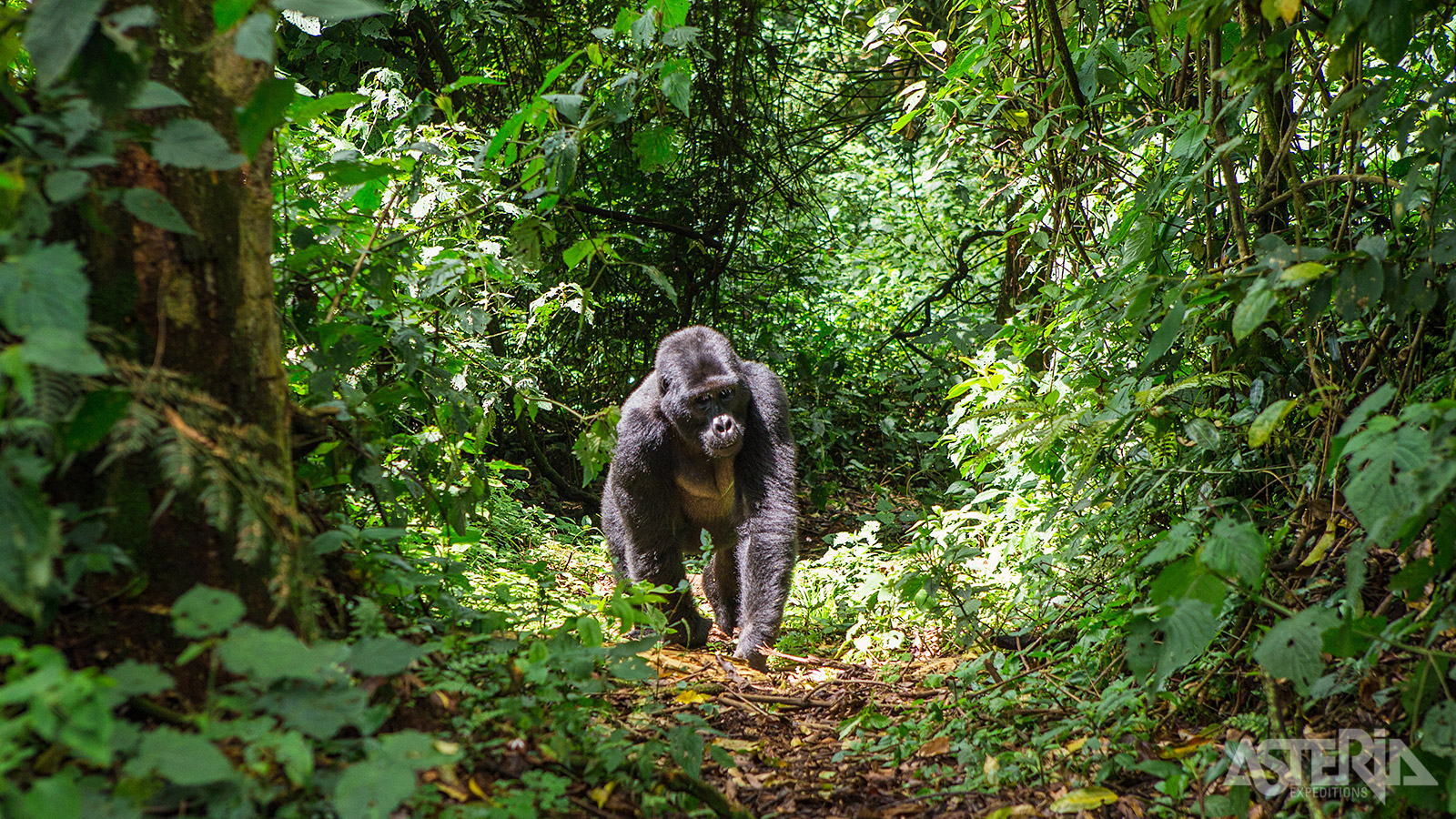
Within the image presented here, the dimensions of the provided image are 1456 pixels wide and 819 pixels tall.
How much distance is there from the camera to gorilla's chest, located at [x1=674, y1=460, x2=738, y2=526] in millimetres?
4738

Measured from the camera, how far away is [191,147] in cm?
136

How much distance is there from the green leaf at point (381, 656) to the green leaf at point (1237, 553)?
1434 mm

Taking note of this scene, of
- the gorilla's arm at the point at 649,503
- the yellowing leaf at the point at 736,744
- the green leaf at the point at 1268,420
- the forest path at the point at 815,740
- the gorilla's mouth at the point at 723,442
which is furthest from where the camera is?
the gorilla's arm at the point at 649,503

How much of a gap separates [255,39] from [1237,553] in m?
1.84

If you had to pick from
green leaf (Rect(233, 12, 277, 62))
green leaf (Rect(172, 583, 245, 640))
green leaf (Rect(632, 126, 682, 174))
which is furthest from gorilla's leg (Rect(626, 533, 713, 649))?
green leaf (Rect(233, 12, 277, 62))

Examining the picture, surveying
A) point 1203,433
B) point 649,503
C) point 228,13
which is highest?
point 228,13

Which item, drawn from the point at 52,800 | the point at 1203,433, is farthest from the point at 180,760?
the point at 1203,433

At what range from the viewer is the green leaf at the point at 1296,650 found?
170 cm

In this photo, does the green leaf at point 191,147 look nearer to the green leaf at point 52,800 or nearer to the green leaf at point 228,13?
the green leaf at point 228,13

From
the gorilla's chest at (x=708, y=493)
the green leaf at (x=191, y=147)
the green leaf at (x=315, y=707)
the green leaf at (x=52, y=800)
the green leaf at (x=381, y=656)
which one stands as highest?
the green leaf at (x=191, y=147)

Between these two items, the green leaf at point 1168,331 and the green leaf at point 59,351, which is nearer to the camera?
the green leaf at point 59,351

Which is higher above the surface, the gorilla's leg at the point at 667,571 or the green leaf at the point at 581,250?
the green leaf at the point at 581,250

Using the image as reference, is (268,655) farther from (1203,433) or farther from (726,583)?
(726,583)

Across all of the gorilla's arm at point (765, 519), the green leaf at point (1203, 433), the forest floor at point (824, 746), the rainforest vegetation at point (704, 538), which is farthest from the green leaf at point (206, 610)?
the gorilla's arm at point (765, 519)
